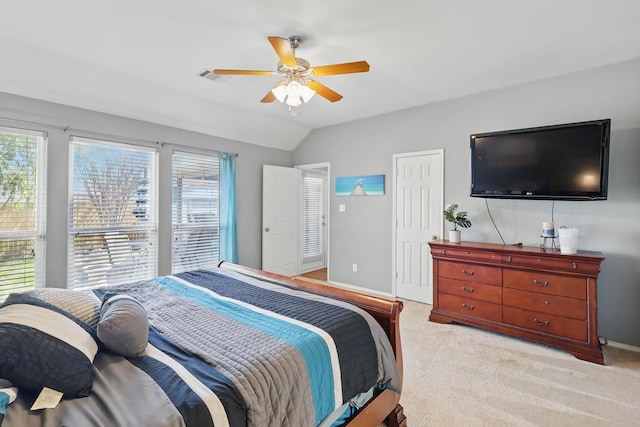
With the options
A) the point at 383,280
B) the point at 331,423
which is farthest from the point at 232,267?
the point at 383,280

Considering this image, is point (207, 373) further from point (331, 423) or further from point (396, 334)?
point (396, 334)

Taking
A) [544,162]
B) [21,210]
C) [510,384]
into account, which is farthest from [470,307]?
[21,210]

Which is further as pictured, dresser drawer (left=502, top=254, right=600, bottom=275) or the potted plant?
the potted plant

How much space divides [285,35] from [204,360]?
2.40 metres

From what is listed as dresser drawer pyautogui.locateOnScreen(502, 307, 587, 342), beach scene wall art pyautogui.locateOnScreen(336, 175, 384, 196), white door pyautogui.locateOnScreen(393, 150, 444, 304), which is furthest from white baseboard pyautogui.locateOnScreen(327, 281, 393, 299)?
dresser drawer pyautogui.locateOnScreen(502, 307, 587, 342)

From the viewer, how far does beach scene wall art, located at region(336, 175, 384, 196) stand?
4668mm

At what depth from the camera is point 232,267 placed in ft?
9.96

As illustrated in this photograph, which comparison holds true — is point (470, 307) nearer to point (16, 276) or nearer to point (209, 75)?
point (209, 75)

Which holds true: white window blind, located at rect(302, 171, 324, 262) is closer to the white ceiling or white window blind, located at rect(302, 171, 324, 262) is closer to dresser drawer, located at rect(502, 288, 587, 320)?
the white ceiling

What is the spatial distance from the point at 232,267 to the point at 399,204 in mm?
2573

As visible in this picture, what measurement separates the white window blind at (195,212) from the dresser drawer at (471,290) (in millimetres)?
3082

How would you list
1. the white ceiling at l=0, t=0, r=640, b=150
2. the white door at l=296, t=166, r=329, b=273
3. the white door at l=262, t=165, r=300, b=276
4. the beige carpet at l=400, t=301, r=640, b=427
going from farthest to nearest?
1. the white door at l=296, t=166, r=329, b=273
2. the white door at l=262, t=165, r=300, b=276
3. the white ceiling at l=0, t=0, r=640, b=150
4. the beige carpet at l=400, t=301, r=640, b=427

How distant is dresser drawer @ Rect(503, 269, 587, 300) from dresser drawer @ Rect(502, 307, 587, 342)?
226 millimetres

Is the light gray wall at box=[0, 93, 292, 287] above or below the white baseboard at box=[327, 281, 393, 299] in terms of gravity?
above
